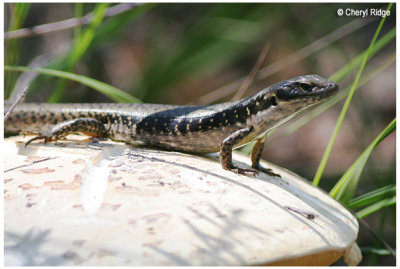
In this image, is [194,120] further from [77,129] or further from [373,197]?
[373,197]

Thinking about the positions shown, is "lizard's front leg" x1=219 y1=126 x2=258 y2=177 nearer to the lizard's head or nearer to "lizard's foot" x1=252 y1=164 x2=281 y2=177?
"lizard's foot" x1=252 y1=164 x2=281 y2=177

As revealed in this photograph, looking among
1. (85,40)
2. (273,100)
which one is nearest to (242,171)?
(273,100)

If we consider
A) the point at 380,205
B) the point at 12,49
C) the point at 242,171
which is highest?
the point at 12,49

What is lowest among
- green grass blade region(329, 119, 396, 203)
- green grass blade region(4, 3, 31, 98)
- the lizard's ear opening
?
green grass blade region(329, 119, 396, 203)

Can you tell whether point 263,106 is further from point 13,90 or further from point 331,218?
point 13,90

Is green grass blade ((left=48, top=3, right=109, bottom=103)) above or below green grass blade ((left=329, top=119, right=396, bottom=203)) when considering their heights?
above

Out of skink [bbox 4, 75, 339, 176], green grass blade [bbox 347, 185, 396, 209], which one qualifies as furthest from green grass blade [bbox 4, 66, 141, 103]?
green grass blade [bbox 347, 185, 396, 209]

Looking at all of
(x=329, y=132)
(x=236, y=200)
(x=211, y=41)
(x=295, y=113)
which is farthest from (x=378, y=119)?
(x=236, y=200)
